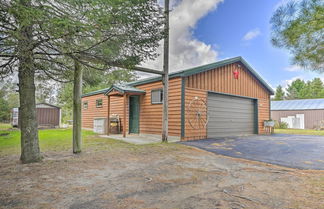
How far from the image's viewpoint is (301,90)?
4162 centimetres

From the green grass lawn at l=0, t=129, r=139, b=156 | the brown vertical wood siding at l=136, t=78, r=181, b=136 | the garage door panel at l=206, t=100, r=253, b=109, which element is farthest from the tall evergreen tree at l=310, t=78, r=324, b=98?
the green grass lawn at l=0, t=129, r=139, b=156

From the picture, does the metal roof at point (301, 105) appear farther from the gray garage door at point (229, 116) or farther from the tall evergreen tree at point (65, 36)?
the tall evergreen tree at point (65, 36)

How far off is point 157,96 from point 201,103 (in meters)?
2.08

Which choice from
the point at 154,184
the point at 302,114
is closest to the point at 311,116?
the point at 302,114

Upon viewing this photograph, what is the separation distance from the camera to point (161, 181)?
115 inches

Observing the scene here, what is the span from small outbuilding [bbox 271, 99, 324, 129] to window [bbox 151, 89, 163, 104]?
60.4 feet

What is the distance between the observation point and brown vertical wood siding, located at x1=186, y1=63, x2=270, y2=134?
8.35 m

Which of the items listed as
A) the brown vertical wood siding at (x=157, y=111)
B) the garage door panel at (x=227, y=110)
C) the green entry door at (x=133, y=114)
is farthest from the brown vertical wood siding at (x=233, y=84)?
the green entry door at (x=133, y=114)

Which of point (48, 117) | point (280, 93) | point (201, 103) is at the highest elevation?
point (280, 93)

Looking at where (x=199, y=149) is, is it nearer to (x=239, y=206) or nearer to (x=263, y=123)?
(x=239, y=206)

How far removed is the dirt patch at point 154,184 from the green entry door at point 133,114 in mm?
5441

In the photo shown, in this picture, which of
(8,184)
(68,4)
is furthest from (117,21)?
(8,184)

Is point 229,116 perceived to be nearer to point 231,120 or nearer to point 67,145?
point 231,120

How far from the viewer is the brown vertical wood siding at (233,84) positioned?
27.4ft
